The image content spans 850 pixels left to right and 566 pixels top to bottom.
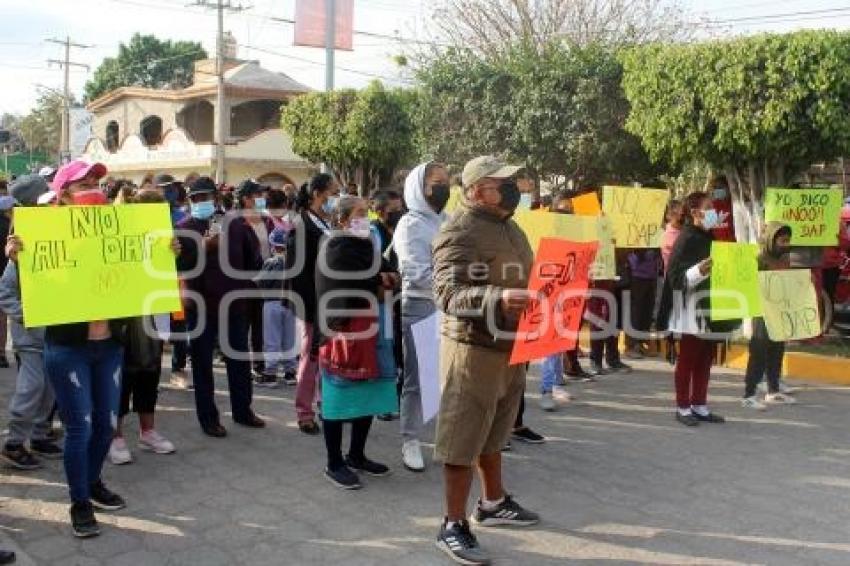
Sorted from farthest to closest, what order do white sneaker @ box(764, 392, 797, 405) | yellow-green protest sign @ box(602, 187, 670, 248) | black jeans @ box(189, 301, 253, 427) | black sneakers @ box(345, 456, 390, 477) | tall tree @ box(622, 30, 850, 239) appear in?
1. tall tree @ box(622, 30, 850, 239)
2. yellow-green protest sign @ box(602, 187, 670, 248)
3. white sneaker @ box(764, 392, 797, 405)
4. black jeans @ box(189, 301, 253, 427)
5. black sneakers @ box(345, 456, 390, 477)

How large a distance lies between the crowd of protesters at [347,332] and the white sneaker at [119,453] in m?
0.01

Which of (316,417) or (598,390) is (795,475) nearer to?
(598,390)

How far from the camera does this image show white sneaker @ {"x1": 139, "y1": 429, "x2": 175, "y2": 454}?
5.60 m

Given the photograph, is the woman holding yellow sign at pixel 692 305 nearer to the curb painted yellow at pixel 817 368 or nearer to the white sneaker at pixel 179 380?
the curb painted yellow at pixel 817 368

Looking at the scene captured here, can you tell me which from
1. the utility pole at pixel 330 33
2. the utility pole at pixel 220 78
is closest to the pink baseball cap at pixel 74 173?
the utility pole at pixel 330 33

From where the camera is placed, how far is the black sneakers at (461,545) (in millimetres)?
3986

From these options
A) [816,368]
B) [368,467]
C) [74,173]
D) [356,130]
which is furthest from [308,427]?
[356,130]

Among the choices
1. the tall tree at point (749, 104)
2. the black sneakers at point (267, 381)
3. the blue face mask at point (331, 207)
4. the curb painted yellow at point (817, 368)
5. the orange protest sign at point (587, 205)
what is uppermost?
the tall tree at point (749, 104)

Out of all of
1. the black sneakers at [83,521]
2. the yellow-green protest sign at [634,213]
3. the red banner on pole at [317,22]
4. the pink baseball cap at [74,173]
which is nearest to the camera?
the black sneakers at [83,521]

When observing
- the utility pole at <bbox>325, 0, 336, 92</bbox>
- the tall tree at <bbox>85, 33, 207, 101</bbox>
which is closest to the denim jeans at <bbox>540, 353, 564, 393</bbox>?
the utility pole at <bbox>325, 0, 336, 92</bbox>

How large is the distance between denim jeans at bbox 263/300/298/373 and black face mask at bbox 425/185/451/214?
10.2 feet

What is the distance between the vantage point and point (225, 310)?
6223 mm

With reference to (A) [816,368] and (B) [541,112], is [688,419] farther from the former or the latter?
(B) [541,112]

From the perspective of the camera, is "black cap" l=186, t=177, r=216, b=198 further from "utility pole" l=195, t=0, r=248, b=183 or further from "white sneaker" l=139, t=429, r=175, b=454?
"utility pole" l=195, t=0, r=248, b=183
